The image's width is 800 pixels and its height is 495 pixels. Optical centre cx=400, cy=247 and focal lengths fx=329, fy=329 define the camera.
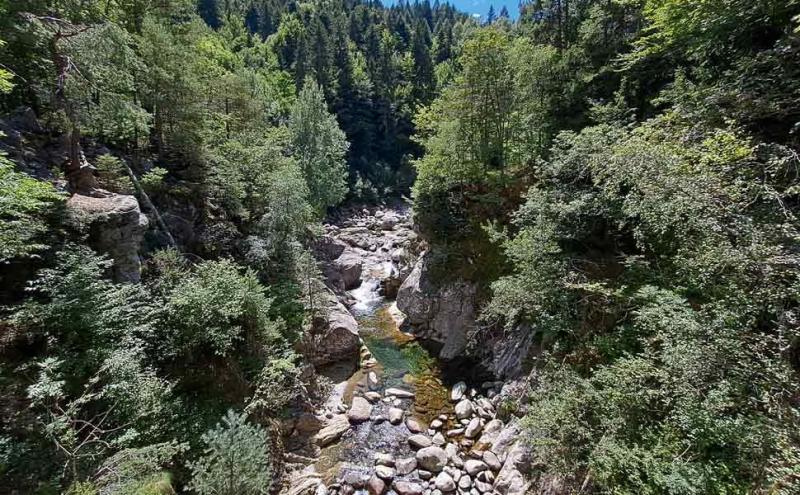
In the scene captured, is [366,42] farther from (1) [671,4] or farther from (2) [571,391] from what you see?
(2) [571,391]

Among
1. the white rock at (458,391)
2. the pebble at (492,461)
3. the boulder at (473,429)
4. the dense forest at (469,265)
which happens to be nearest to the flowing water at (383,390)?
the white rock at (458,391)

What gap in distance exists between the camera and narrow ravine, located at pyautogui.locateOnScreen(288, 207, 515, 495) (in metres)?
9.33

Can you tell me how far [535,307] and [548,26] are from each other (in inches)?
789

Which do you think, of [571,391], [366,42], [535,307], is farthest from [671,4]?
[366,42]

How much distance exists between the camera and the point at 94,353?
7.02 metres

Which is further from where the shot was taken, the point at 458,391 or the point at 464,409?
the point at 458,391

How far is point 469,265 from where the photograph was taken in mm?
16250

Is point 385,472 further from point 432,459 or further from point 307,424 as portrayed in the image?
point 307,424

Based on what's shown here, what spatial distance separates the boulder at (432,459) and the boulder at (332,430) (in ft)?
9.42

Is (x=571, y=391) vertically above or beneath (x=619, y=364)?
beneath

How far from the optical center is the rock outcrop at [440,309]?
15.4 metres

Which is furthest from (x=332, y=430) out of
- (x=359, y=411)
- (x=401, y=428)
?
(x=401, y=428)

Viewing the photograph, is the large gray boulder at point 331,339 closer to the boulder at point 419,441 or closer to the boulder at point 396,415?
the boulder at point 396,415

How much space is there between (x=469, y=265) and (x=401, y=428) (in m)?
8.00
